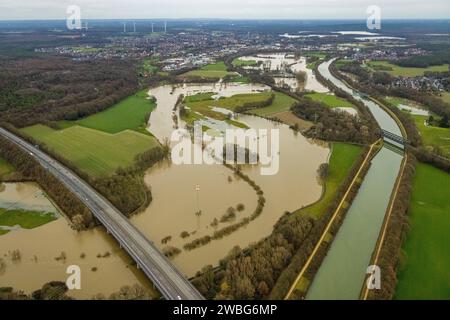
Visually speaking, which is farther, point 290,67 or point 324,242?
point 290,67

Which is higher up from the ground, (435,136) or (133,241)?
(435,136)

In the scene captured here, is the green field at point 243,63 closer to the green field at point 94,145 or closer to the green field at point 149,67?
the green field at point 149,67

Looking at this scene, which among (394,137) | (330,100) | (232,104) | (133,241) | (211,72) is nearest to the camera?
(133,241)

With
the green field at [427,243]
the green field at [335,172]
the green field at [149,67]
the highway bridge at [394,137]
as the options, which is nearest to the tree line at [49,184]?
the green field at [335,172]

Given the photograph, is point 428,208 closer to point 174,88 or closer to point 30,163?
point 30,163

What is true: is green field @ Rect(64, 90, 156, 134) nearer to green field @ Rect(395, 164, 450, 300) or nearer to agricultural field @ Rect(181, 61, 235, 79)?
agricultural field @ Rect(181, 61, 235, 79)

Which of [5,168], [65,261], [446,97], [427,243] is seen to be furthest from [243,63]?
[65,261]

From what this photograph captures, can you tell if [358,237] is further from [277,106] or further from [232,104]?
[232,104]
